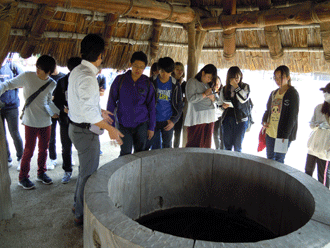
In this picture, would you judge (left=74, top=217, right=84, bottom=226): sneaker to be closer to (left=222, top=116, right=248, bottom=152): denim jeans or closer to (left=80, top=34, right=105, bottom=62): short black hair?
(left=80, top=34, right=105, bottom=62): short black hair

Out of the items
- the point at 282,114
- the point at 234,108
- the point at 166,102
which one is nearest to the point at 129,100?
the point at 166,102

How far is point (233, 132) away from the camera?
13.1 ft

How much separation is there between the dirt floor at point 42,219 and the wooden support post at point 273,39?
3.56 meters

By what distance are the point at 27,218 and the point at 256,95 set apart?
35.8 ft

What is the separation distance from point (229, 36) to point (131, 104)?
2.35 m

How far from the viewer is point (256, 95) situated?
39.6ft

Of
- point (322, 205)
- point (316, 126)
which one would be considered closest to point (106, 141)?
point (316, 126)

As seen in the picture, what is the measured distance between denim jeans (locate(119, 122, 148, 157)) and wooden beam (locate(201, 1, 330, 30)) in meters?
1.98

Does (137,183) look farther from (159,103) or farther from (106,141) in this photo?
(106,141)

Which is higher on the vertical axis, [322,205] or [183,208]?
[322,205]

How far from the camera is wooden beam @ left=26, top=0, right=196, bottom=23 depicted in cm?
314

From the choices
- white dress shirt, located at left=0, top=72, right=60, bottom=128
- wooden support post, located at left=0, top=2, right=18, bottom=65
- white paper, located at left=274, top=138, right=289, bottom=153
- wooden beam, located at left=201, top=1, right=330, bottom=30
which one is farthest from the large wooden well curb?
wooden beam, located at left=201, top=1, right=330, bottom=30

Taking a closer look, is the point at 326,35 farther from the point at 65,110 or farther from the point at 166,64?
the point at 65,110

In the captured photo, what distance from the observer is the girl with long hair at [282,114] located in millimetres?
3277
